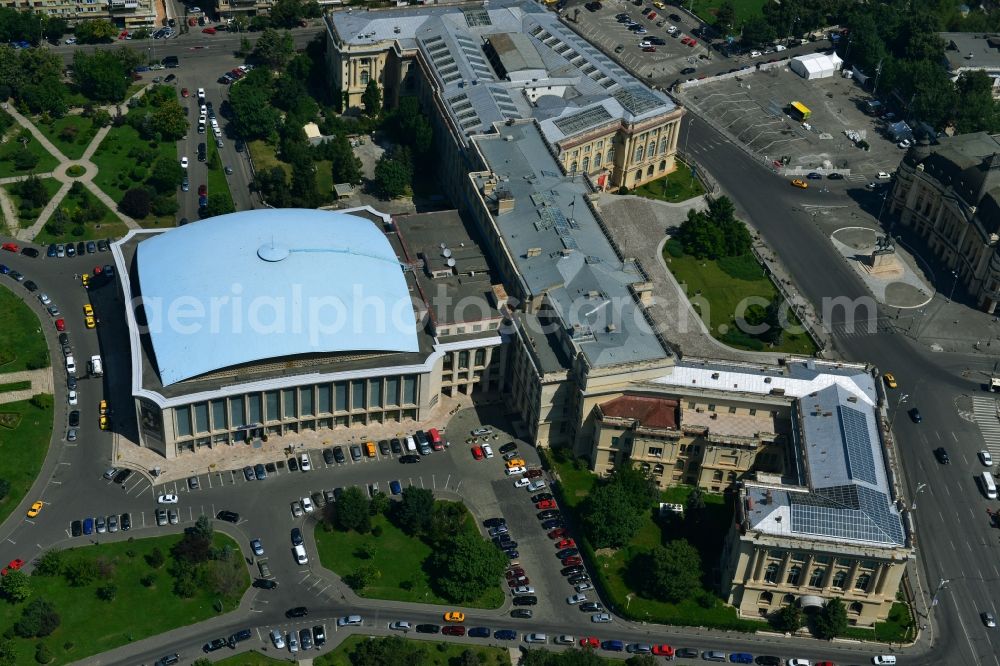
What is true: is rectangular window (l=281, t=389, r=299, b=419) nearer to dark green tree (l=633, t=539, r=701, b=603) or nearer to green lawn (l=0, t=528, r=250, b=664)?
green lawn (l=0, t=528, r=250, b=664)

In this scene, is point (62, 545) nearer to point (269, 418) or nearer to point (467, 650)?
point (269, 418)

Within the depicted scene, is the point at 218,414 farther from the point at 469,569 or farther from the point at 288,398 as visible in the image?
the point at 469,569

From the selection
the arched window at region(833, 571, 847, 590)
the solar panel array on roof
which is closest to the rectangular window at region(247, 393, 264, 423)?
the solar panel array on roof

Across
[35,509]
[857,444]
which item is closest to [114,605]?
[35,509]

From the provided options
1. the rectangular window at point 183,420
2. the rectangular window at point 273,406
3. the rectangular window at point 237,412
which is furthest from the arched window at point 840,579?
the rectangular window at point 183,420

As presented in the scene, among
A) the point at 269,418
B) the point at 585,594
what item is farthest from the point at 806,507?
the point at 269,418

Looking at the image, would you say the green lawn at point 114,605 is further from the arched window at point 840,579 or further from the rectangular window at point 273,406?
the arched window at point 840,579
